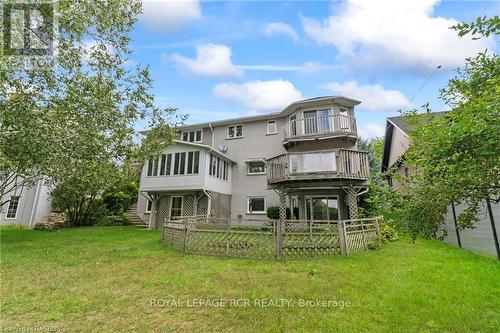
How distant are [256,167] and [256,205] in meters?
2.84

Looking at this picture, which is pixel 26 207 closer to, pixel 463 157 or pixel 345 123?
pixel 345 123

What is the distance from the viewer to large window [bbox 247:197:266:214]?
60.1ft

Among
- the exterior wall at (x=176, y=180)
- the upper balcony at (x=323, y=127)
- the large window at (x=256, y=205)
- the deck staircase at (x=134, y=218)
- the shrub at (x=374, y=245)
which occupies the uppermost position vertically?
the upper balcony at (x=323, y=127)

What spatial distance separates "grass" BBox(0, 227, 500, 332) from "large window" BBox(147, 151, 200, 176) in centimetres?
805

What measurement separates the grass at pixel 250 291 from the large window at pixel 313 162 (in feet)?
17.9

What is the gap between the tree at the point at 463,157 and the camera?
97.0 inches

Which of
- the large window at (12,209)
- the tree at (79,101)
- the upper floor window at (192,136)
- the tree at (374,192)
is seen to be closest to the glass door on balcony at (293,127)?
the tree at (374,192)

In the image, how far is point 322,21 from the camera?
8602mm

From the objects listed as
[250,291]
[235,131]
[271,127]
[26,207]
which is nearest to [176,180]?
[235,131]

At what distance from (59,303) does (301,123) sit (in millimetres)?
14755

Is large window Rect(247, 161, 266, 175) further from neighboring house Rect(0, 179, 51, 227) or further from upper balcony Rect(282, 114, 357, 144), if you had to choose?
neighboring house Rect(0, 179, 51, 227)

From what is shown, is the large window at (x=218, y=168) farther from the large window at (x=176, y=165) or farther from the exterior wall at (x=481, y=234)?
the exterior wall at (x=481, y=234)

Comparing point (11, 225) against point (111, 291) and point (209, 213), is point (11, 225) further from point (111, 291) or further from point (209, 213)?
point (111, 291)

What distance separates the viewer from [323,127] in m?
16.2
